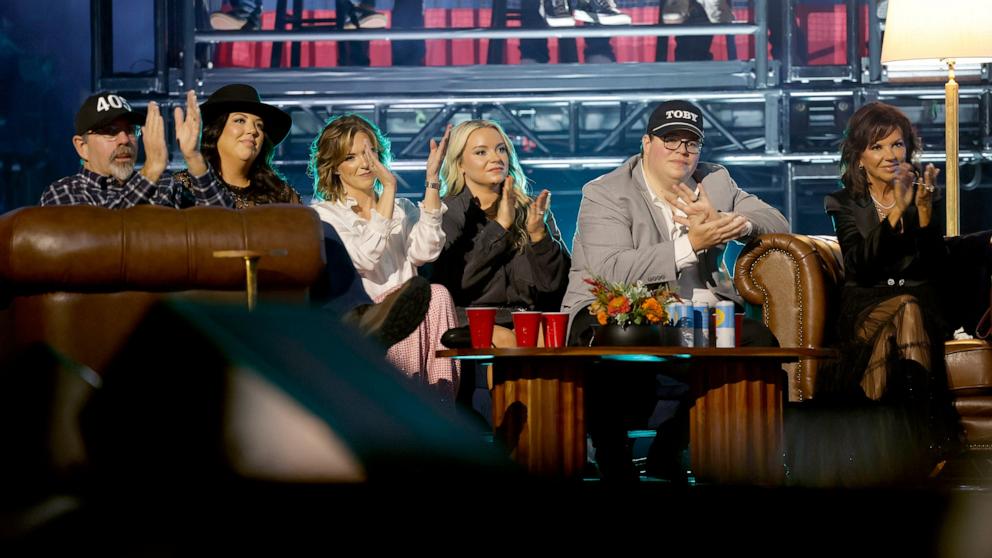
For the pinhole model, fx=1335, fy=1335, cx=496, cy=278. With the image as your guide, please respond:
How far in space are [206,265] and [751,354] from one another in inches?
50.5

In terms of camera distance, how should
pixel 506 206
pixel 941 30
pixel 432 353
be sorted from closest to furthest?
pixel 432 353
pixel 506 206
pixel 941 30

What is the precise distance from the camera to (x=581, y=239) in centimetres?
399

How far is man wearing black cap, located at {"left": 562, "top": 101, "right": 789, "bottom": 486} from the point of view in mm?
3727

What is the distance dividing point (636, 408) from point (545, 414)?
20.6 inches

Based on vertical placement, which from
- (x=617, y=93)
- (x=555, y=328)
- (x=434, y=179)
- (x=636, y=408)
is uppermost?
(x=617, y=93)

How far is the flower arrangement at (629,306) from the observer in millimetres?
3291

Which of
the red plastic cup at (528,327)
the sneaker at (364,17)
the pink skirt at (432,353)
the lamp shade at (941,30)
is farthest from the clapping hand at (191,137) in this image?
the sneaker at (364,17)

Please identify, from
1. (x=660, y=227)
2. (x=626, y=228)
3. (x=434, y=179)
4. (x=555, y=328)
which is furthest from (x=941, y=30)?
(x=555, y=328)

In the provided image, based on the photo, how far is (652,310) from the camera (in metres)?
3.29

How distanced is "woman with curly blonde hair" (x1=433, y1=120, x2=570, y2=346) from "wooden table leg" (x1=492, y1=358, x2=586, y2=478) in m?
0.67

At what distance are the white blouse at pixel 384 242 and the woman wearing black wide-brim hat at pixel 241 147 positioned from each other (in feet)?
0.52

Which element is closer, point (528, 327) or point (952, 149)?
point (528, 327)

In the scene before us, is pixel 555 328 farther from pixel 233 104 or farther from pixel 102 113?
pixel 102 113

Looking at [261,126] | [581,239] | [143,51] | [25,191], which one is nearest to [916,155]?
[581,239]
